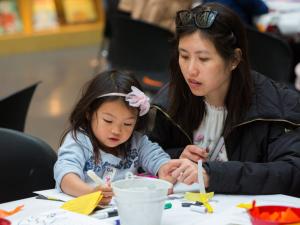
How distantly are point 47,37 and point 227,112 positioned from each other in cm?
612

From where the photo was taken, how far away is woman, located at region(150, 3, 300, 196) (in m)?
1.80

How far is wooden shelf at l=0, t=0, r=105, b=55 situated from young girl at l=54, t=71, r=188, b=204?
5.85 metres

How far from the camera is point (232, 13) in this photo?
75.4 inches

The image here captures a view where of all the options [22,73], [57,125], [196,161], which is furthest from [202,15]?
[22,73]

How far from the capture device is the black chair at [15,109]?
94.4 inches

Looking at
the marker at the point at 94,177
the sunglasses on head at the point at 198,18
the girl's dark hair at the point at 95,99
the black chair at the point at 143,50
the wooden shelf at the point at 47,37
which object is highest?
the sunglasses on head at the point at 198,18

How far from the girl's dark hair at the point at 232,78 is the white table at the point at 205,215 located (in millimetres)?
356

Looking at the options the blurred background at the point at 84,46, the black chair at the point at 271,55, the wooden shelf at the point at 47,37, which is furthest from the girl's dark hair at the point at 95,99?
the wooden shelf at the point at 47,37

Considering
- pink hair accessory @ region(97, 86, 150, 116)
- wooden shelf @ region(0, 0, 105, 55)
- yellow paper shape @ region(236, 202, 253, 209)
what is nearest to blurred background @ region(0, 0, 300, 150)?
wooden shelf @ region(0, 0, 105, 55)

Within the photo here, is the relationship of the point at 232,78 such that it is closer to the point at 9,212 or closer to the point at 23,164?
the point at 23,164

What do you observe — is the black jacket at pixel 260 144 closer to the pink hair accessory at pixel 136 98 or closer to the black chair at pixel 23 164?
the pink hair accessory at pixel 136 98

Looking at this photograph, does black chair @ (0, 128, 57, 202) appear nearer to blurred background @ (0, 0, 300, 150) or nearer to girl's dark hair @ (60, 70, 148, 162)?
girl's dark hair @ (60, 70, 148, 162)

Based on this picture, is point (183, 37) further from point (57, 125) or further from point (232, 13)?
point (57, 125)

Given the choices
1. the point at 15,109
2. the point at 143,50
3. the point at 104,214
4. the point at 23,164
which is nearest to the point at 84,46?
the point at 143,50
